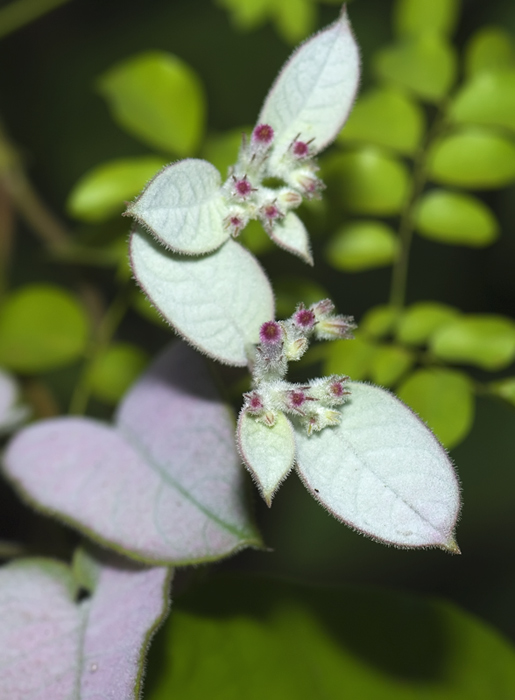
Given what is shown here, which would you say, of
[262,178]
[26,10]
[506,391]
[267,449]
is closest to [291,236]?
[262,178]

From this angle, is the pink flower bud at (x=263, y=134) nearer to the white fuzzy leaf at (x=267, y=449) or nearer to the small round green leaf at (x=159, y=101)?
the white fuzzy leaf at (x=267, y=449)

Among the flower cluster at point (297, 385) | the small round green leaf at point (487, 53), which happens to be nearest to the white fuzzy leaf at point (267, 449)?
the flower cluster at point (297, 385)

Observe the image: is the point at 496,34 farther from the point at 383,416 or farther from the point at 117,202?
the point at 383,416

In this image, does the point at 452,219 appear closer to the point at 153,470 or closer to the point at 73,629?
the point at 153,470

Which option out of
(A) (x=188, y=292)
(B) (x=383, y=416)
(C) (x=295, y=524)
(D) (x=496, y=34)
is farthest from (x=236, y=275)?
(C) (x=295, y=524)

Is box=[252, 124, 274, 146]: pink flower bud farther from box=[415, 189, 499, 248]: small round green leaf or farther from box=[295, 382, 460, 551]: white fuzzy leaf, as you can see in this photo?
box=[415, 189, 499, 248]: small round green leaf

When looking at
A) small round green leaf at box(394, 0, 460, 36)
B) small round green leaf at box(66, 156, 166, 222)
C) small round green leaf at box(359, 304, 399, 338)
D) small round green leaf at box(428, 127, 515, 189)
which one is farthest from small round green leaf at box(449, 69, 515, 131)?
small round green leaf at box(66, 156, 166, 222)
